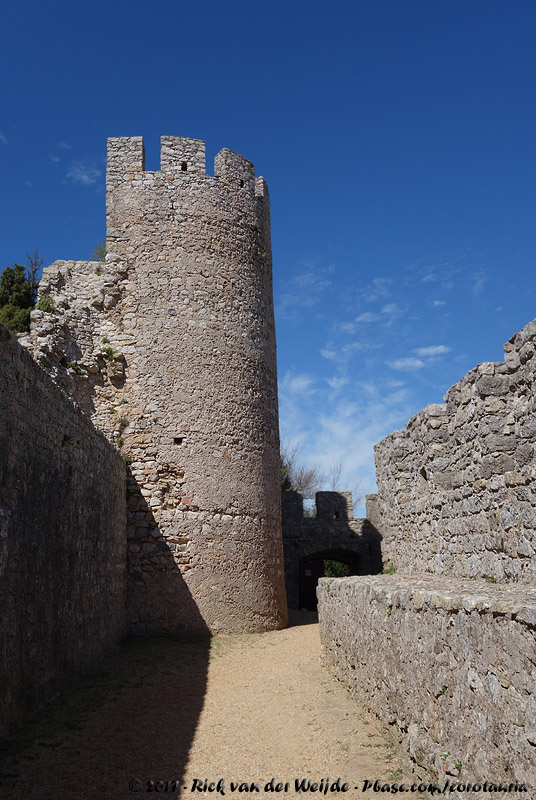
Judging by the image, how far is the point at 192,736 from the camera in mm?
5480

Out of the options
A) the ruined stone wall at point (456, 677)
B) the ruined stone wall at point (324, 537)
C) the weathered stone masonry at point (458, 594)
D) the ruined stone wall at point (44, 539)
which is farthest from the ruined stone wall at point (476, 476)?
the ruined stone wall at point (324, 537)

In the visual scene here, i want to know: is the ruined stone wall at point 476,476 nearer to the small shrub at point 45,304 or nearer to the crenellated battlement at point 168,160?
the small shrub at point 45,304

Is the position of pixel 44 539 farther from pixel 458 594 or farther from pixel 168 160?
pixel 168 160

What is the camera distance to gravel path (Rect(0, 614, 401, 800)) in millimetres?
4410

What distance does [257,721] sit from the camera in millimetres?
5965

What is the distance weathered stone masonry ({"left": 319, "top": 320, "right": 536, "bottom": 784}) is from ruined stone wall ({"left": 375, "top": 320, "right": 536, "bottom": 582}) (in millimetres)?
16

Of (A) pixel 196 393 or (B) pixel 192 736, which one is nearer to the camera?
(B) pixel 192 736

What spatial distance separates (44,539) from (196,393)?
18.4ft

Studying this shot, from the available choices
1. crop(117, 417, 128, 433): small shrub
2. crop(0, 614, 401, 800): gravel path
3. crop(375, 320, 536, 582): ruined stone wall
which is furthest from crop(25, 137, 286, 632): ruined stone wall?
crop(375, 320, 536, 582): ruined stone wall

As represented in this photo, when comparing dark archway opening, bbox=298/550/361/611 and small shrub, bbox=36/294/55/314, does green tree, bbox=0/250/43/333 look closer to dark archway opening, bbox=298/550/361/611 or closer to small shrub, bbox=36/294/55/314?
small shrub, bbox=36/294/55/314

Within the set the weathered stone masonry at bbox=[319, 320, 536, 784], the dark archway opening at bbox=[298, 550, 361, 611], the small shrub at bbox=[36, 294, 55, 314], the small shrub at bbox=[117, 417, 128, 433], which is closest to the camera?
the weathered stone masonry at bbox=[319, 320, 536, 784]

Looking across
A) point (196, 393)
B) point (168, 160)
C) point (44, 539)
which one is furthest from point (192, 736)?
point (168, 160)

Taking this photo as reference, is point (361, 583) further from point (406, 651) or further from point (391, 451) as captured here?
point (391, 451)

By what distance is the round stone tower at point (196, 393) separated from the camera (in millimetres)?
10781
